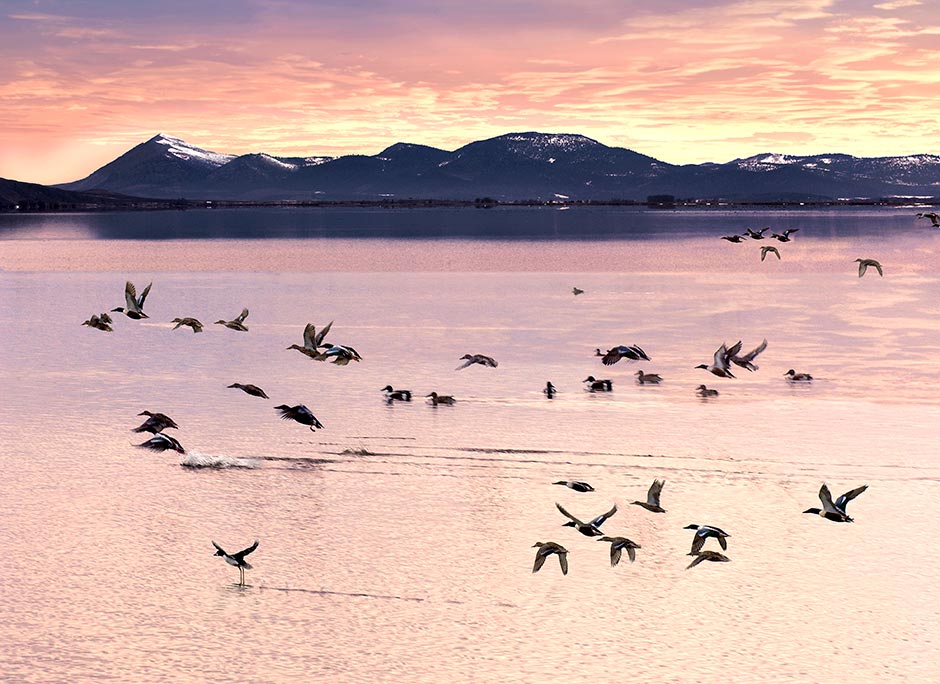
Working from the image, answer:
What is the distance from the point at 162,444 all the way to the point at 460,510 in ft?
23.8

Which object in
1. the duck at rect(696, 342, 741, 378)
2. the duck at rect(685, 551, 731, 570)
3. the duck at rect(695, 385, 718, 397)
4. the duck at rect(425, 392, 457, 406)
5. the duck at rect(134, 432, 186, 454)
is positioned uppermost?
the duck at rect(696, 342, 741, 378)

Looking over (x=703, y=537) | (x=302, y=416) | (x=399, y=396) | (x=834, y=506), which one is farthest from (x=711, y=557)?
(x=399, y=396)

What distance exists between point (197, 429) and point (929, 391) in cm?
1800

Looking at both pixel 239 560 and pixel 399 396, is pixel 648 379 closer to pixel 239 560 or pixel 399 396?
pixel 399 396

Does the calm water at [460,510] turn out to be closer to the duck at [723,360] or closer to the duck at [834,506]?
the duck at [834,506]

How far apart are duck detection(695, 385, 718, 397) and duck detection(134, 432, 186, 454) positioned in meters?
13.2

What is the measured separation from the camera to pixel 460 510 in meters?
18.3

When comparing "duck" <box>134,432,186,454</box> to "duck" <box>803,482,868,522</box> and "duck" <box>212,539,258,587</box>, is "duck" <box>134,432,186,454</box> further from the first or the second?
"duck" <box>803,482,868,522</box>

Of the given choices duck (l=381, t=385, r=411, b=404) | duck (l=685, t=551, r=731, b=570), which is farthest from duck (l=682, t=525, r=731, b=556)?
duck (l=381, t=385, r=411, b=404)

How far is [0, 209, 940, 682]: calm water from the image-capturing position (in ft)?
43.8

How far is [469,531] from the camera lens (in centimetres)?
1738

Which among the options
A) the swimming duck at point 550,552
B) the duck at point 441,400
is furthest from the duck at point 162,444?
the swimming duck at point 550,552

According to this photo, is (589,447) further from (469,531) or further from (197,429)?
(197,429)

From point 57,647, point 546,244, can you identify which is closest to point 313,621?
point 57,647
